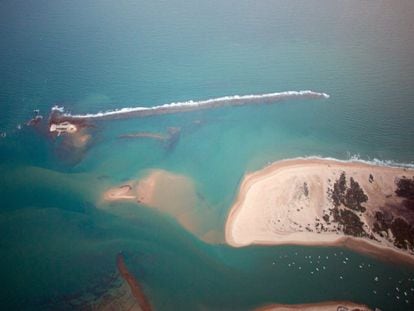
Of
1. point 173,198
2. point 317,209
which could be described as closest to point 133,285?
point 173,198

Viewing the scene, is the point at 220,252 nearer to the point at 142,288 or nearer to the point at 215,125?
the point at 142,288

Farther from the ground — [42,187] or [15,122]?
[15,122]

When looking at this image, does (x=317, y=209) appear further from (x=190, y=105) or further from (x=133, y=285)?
(x=190, y=105)

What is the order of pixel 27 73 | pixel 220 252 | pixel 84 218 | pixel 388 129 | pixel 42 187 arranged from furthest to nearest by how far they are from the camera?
pixel 27 73
pixel 388 129
pixel 42 187
pixel 84 218
pixel 220 252

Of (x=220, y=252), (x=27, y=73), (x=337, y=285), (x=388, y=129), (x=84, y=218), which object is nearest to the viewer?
(x=337, y=285)

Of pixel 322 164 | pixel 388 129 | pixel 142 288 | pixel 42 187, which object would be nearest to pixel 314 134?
pixel 322 164

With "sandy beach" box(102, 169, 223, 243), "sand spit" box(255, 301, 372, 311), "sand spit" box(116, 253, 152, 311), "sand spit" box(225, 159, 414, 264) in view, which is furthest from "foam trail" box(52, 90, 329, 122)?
"sand spit" box(255, 301, 372, 311)

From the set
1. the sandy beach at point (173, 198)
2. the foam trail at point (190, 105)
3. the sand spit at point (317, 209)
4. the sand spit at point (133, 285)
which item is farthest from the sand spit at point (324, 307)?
the foam trail at point (190, 105)

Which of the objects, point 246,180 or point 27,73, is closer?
point 246,180
